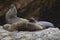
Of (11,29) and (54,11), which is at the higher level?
(54,11)

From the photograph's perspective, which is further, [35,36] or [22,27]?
[22,27]

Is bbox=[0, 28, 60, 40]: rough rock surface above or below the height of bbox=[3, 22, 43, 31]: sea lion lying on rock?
below

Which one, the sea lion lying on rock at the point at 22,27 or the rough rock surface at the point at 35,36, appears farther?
the sea lion lying on rock at the point at 22,27

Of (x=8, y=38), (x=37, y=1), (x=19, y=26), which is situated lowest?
(x=8, y=38)

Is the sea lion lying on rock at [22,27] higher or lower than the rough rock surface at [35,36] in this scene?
higher

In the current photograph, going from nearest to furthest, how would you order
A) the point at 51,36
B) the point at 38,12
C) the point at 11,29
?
the point at 51,36, the point at 11,29, the point at 38,12

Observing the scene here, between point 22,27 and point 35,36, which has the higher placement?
point 22,27

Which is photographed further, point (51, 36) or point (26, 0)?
point (26, 0)

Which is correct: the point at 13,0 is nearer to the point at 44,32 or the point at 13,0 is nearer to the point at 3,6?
the point at 3,6

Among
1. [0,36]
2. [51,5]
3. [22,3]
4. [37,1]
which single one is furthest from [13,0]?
[0,36]

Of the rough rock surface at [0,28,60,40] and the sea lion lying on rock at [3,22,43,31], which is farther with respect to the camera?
the sea lion lying on rock at [3,22,43,31]

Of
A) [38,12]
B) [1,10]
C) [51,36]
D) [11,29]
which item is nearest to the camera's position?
[51,36]

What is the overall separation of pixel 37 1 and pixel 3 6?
180 centimetres

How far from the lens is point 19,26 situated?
521 centimetres
